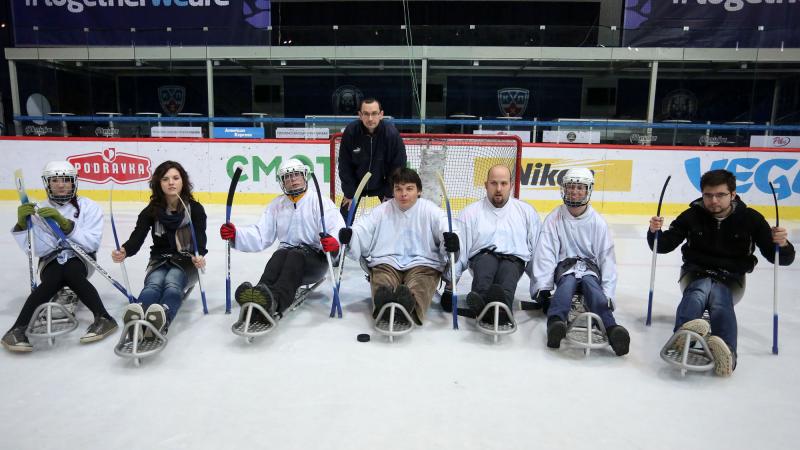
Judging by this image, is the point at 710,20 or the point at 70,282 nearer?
the point at 70,282

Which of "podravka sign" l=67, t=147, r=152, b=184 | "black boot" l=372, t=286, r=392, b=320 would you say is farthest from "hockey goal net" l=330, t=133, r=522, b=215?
"podravka sign" l=67, t=147, r=152, b=184

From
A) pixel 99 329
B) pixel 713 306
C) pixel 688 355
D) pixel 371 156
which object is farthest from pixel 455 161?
pixel 99 329

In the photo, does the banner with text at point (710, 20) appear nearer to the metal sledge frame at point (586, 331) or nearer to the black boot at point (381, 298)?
the metal sledge frame at point (586, 331)

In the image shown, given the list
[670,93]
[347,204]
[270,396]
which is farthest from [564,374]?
[670,93]

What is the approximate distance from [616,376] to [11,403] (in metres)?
2.70

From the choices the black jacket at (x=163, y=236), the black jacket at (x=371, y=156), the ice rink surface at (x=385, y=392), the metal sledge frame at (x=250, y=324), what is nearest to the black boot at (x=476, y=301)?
the ice rink surface at (x=385, y=392)

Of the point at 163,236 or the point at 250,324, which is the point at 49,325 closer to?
the point at 163,236

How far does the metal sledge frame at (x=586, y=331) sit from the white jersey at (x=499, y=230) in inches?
18.5

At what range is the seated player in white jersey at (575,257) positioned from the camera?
2951 millimetres

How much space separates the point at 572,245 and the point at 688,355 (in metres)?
0.92

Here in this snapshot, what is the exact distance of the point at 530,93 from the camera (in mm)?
10406

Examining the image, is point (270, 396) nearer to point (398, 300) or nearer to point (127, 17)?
point (398, 300)

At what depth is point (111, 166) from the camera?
800cm

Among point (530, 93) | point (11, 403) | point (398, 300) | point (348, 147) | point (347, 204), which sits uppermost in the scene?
point (530, 93)
